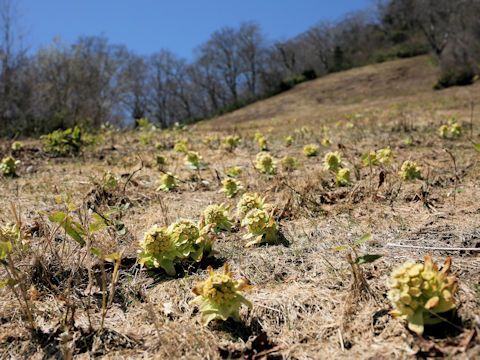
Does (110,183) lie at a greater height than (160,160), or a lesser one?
lesser

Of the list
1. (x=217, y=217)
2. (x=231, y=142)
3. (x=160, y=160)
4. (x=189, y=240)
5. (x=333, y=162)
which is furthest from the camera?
(x=231, y=142)

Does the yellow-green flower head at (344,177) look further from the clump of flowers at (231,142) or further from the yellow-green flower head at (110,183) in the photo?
the clump of flowers at (231,142)

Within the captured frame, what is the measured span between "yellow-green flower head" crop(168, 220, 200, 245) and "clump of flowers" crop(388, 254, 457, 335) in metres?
1.01

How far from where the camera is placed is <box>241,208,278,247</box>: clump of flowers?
189cm

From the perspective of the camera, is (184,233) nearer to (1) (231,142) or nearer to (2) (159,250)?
(2) (159,250)

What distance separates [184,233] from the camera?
5.65 ft

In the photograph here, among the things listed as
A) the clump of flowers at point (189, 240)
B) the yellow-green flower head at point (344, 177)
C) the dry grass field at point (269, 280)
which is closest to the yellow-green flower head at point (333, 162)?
the dry grass field at point (269, 280)

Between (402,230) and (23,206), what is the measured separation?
115 inches

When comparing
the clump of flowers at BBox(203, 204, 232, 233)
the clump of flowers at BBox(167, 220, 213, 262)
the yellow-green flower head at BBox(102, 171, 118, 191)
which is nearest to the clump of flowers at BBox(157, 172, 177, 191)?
the yellow-green flower head at BBox(102, 171, 118, 191)

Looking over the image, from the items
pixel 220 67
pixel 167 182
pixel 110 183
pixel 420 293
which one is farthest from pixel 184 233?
pixel 220 67

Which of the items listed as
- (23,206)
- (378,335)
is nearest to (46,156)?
(23,206)

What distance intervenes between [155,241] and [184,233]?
0.52ft

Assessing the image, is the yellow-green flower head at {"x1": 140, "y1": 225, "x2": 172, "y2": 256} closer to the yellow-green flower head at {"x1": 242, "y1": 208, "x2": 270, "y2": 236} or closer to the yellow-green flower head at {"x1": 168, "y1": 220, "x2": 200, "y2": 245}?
the yellow-green flower head at {"x1": 168, "y1": 220, "x2": 200, "y2": 245}

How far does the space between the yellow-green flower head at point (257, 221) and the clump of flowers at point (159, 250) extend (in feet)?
1.51
